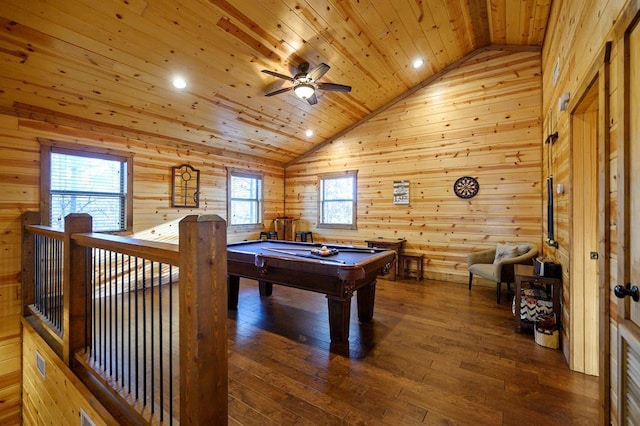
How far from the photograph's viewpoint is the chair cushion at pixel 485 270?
4.04 m

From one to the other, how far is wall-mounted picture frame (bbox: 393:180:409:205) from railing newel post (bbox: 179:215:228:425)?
4.85 m

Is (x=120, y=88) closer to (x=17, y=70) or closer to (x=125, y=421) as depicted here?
(x=17, y=70)

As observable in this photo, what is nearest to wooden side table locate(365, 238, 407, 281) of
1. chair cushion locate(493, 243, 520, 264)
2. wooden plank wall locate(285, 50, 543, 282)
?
wooden plank wall locate(285, 50, 543, 282)

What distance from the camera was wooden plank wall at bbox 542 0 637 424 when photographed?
4.66 feet

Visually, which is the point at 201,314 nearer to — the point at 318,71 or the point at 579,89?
the point at 579,89

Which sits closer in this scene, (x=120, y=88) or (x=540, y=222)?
(x=120, y=88)

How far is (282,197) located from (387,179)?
2882 millimetres

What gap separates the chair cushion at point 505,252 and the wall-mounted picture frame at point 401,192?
5.89 ft

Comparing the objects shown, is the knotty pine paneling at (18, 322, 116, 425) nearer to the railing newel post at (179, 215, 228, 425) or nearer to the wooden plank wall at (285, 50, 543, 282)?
the railing newel post at (179, 215, 228, 425)

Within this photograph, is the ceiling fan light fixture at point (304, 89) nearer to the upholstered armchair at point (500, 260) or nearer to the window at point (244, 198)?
the window at point (244, 198)

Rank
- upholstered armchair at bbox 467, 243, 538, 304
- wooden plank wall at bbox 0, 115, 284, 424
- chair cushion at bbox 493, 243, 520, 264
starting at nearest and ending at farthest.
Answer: wooden plank wall at bbox 0, 115, 284, 424 → upholstered armchair at bbox 467, 243, 538, 304 → chair cushion at bbox 493, 243, 520, 264

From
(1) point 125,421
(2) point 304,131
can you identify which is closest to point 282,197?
(2) point 304,131

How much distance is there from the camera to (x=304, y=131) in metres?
6.11

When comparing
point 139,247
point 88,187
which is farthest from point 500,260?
point 88,187
